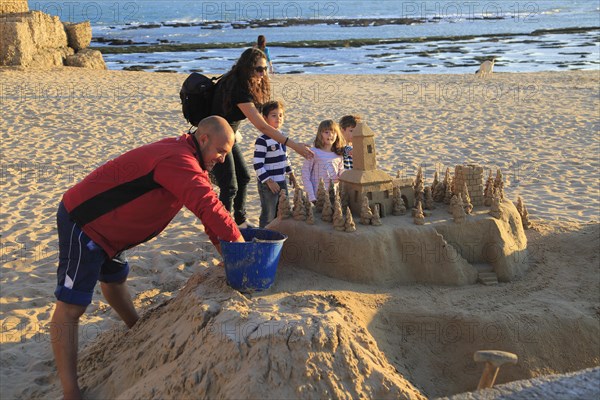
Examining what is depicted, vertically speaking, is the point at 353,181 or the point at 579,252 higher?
the point at 353,181

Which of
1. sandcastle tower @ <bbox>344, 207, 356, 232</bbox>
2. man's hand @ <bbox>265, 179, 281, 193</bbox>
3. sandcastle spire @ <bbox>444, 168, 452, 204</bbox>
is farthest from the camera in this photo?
man's hand @ <bbox>265, 179, 281, 193</bbox>

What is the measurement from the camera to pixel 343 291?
4562mm

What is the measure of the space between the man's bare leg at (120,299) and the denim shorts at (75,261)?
0.59 metres

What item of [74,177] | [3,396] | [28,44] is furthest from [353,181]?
[28,44]

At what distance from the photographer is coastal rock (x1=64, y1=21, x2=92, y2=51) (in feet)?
72.9

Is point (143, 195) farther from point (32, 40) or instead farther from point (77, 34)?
point (77, 34)

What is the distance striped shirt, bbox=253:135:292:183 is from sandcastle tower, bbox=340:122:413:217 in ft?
3.34

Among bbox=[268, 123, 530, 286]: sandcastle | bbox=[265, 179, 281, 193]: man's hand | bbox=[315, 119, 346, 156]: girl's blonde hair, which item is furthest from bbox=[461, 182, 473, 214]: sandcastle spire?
bbox=[265, 179, 281, 193]: man's hand

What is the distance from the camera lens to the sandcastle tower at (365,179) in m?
4.99

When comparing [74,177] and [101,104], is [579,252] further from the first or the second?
[101,104]

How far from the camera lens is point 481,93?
57.8 ft

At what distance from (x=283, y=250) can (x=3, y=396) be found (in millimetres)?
2104

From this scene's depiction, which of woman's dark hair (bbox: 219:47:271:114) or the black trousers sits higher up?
woman's dark hair (bbox: 219:47:271:114)

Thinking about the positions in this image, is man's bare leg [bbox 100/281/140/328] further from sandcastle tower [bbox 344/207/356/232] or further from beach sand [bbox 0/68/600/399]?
sandcastle tower [bbox 344/207/356/232]
